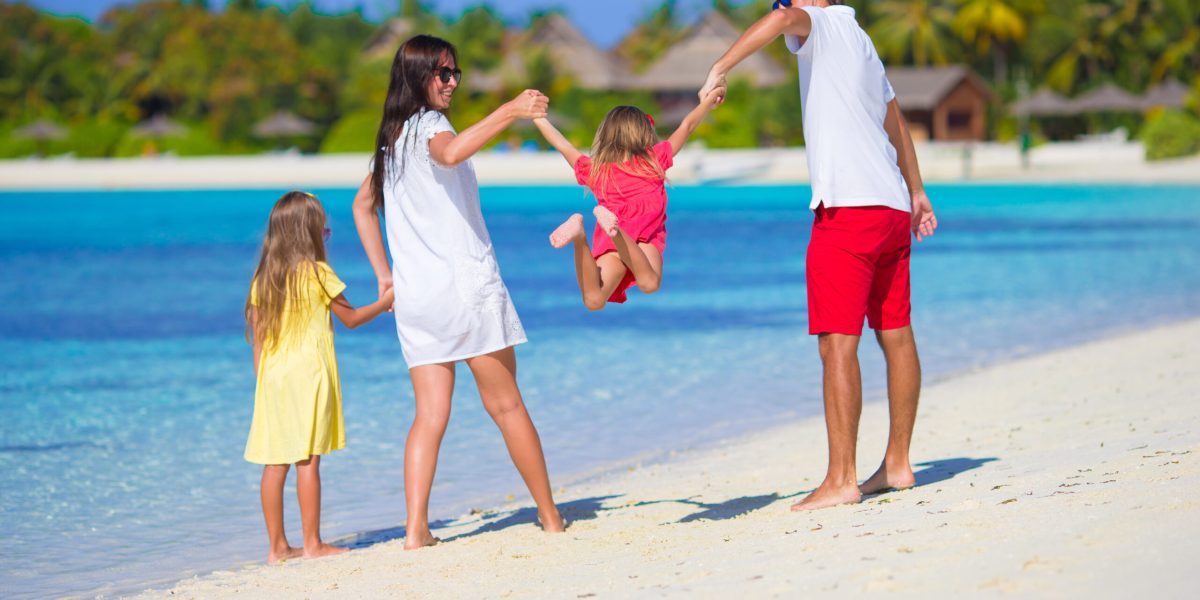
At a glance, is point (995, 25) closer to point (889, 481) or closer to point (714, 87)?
point (889, 481)

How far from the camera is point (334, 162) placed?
2175 inches

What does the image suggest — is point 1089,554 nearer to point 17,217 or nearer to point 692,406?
point 692,406

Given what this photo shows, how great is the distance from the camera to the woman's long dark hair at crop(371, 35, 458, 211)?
4.67 metres

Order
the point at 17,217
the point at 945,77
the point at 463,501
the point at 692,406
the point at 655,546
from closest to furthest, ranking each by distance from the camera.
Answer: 1. the point at 655,546
2. the point at 463,501
3. the point at 692,406
4. the point at 17,217
5. the point at 945,77

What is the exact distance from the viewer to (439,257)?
15.3 feet

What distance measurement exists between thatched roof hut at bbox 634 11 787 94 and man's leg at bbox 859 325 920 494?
199 feet

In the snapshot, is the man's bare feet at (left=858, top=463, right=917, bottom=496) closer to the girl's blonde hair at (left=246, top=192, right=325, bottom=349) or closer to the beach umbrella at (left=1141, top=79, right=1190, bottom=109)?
the girl's blonde hair at (left=246, top=192, right=325, bottom=349)

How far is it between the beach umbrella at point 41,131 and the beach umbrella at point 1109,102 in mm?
48603

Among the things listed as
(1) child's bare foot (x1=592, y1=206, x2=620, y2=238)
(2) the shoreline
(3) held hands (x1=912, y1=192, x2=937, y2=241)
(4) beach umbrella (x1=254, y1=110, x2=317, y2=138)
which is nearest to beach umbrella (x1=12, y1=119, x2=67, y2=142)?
(2) the shoreline

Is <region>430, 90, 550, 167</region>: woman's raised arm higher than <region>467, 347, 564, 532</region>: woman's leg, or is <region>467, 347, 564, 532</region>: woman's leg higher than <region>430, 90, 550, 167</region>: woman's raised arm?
<region>430, 90, 550, 167</region>: woman's raised arm

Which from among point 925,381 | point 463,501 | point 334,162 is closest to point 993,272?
point 925,381

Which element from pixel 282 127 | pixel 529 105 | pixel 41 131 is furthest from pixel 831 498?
pixel 41 131

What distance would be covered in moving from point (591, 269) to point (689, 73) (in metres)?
65.0

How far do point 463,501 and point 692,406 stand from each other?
2.91 metres
